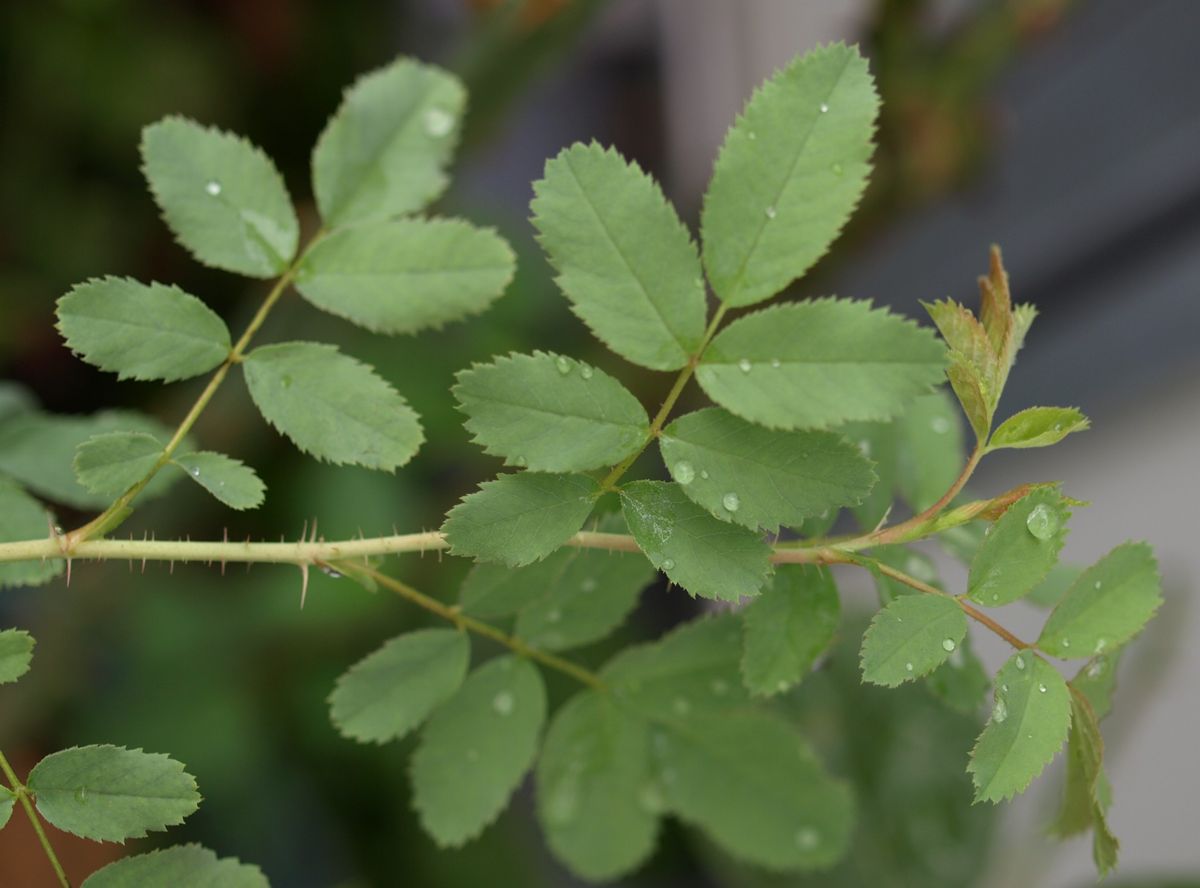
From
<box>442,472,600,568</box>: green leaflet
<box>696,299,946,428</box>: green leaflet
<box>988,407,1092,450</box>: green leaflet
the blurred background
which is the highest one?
<box>696,299,946,428</box>: green leaflet

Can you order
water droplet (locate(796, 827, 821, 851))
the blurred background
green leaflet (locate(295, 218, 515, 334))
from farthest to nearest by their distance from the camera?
the blurred background → water droplet (locate(796, 827, 821, 851)) → green leaflet (locate(295, 218, 515, 334))

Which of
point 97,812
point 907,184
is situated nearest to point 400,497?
point 907,184

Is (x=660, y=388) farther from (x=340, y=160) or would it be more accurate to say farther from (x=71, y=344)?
(x=71, y=344)

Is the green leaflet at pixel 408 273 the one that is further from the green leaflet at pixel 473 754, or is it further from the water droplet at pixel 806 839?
the water droplet at pixel 806 839

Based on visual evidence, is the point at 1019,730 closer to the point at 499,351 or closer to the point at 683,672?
the point at 683,672

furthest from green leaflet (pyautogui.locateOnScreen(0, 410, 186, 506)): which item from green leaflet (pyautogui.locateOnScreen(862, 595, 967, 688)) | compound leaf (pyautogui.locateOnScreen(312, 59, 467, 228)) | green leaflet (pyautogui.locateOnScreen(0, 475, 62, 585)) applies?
green leaflet (pyautogui.locateOnScreen(862, 595, 967, 688))

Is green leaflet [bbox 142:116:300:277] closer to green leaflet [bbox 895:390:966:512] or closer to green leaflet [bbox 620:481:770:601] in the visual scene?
green leaflet [bbox 620:481:770:601]
